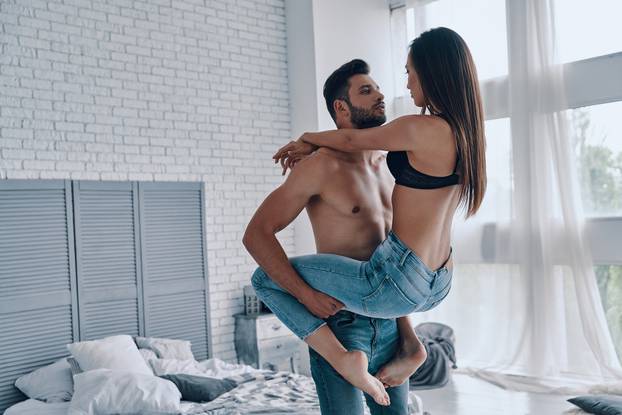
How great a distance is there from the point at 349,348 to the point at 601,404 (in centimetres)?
258

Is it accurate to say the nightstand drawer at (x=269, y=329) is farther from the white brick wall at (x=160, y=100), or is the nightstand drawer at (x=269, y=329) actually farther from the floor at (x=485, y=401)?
the floor at (x=485, y=401)

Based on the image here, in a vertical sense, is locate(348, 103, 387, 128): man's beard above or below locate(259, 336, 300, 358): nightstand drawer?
above

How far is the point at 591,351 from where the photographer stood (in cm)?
527

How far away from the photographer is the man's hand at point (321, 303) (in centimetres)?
187

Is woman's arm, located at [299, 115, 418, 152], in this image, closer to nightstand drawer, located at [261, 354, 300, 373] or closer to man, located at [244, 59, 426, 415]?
man, located at [244, 59, 426, 415]

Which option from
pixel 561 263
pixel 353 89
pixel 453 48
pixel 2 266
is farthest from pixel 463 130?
pixel 561 263

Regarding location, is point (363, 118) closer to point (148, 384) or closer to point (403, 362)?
point (403, 362)

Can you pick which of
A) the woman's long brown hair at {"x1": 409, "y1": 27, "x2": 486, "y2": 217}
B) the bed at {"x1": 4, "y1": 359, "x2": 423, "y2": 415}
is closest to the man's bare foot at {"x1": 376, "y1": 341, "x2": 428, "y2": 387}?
the woman's long brown hair at {"x1": 409, "y1": 27, "x2": 486, "y2": 217}

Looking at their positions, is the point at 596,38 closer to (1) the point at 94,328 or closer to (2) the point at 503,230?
(2) the point at 503,230

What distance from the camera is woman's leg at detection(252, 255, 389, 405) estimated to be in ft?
6.04

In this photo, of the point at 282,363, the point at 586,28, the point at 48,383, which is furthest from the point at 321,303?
the point at 586,28

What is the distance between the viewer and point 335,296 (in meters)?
1.86

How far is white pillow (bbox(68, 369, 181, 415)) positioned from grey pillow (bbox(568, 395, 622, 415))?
2.43 m

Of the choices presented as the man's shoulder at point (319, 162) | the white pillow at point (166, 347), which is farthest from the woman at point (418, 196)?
the white pillow at point (166, 347)
